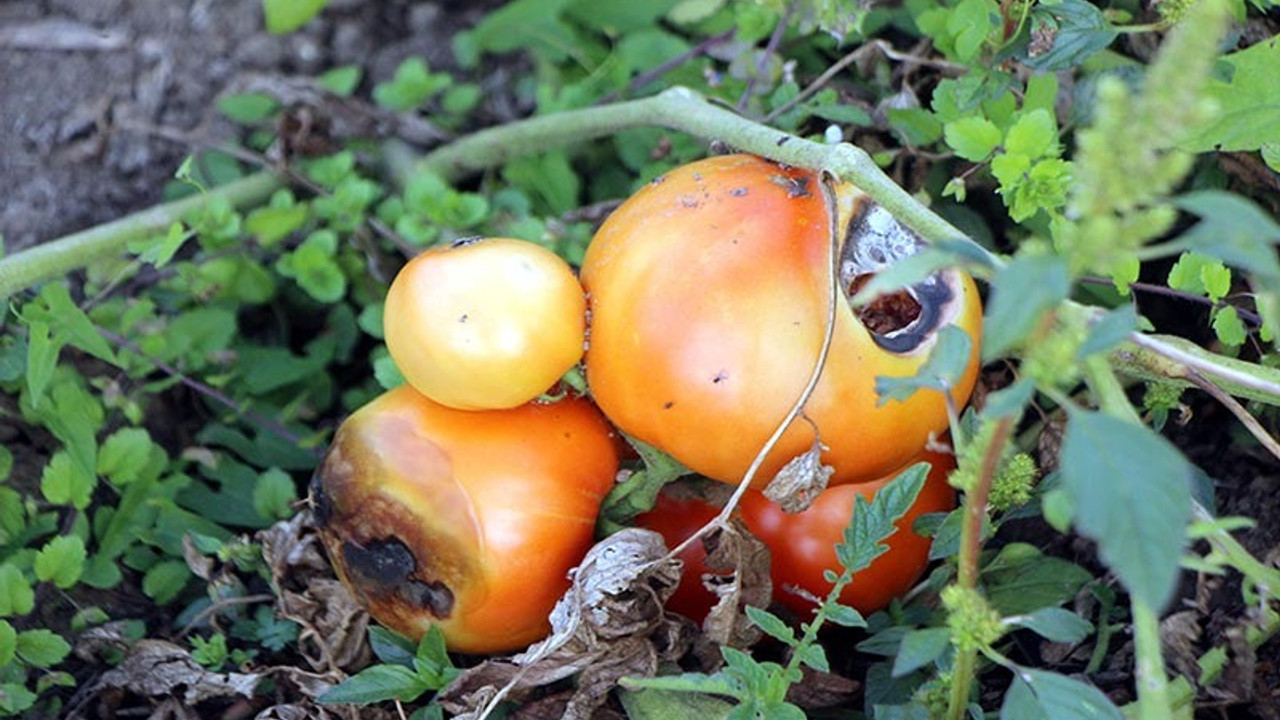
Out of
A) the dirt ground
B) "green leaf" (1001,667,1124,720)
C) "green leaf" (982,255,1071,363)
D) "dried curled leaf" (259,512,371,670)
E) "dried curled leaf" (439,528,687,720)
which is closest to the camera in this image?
"green leaf" (982,255,1071,363)

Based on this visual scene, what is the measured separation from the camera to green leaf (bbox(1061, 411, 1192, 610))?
2.86 ft

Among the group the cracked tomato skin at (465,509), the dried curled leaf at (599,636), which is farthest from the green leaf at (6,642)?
the dried curled leaf at (599,636)

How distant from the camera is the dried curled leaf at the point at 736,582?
4.79ft

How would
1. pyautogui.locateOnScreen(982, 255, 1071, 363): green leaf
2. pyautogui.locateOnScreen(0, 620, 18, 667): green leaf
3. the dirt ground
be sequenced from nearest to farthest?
pyautogui.locateOnScreen(982, 255, 1071, 363): green leaf, pyautogui.locateOnScreen(0, 620, 18, 667): green leaf, the dirt ground

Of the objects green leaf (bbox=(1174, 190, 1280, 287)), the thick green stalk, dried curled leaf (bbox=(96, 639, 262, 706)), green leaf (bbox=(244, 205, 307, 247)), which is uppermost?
green leaf (bbox=(1174, 190, 1280, 287))

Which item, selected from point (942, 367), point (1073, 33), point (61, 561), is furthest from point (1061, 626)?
point (61, 561)

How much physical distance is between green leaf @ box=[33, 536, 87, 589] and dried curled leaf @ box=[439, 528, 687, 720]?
20.4 inches

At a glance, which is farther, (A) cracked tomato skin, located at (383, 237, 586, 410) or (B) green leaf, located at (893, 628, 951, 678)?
(A) cracked tomato skin, located at (383, 237, 586, 410)

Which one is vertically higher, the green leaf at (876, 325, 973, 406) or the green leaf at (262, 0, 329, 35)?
the green leaf at (262, 0, 329, 35)

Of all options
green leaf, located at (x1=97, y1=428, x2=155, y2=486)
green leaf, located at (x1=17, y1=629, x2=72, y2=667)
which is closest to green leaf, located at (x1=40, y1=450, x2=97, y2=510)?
green leaf, located at (x1=97, y1=428, x2=155, y2=486)

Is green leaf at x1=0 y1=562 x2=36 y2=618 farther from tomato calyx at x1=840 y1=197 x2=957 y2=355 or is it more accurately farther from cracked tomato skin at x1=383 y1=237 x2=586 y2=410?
tomato calyx at x1=840 y1=197 x2=957 y2=355

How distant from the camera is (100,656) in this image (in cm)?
172

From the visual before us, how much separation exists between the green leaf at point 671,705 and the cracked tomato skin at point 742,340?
0.79 ft

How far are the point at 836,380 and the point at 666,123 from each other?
0.61 m
